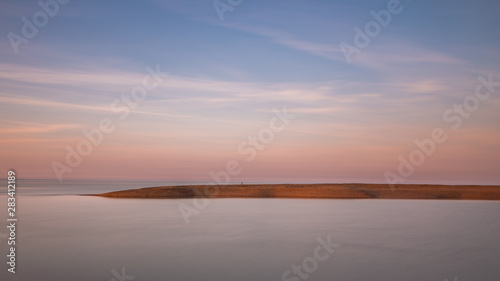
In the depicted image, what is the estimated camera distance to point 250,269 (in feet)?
42.8

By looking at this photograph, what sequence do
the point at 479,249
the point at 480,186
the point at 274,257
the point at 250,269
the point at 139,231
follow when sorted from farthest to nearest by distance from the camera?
1. the point at 480,186
2. the point at 139,231
3. the point at 479,249
4. the point at 274,257
5. the point at 250,269

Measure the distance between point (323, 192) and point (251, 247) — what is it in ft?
100

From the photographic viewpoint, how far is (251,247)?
643 inches

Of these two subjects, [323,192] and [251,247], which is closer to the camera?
[251,247]

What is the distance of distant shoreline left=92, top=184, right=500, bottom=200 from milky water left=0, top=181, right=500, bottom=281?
18.8 metres

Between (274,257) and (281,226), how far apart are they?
7025mm

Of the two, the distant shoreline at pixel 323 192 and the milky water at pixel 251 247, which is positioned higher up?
the distant shoreline at pixel 323 192

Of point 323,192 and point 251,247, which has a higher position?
point 323,192

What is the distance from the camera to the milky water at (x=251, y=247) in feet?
41.1

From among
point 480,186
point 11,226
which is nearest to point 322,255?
point 11,226

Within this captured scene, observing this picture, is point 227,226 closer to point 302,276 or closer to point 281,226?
point 281,226

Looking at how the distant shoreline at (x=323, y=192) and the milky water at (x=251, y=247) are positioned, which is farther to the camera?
the distant shoreline at (x=323, y=192)

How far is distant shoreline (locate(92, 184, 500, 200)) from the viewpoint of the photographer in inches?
1759

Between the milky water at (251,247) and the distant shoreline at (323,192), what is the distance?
740 inches
